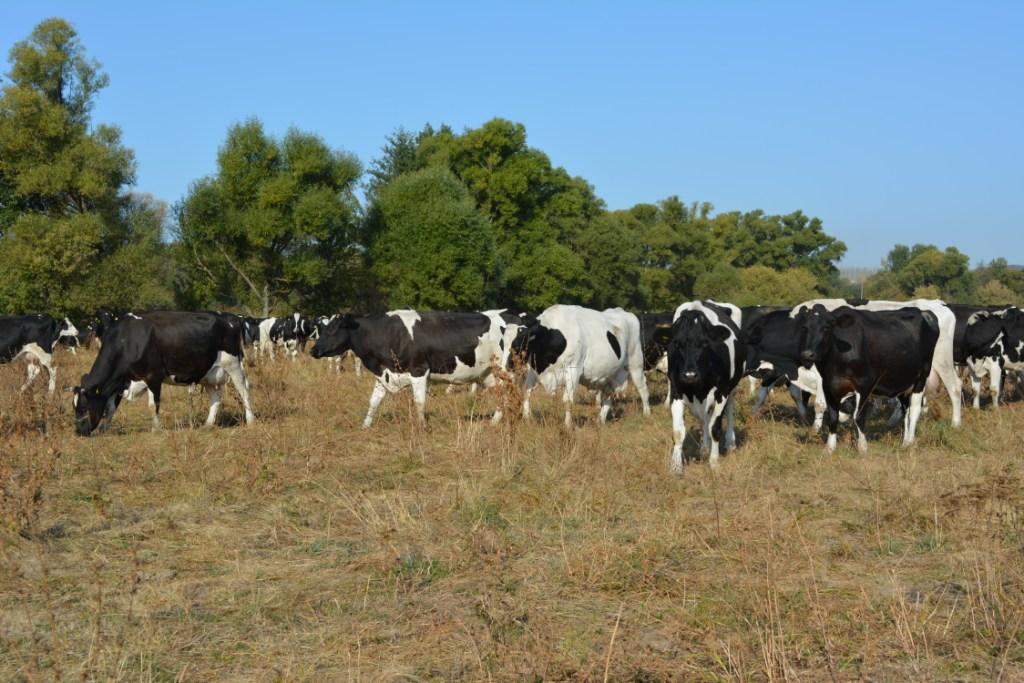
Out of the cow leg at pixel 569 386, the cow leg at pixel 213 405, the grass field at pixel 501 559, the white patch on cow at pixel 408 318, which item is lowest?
the grass field at pixel 501 559

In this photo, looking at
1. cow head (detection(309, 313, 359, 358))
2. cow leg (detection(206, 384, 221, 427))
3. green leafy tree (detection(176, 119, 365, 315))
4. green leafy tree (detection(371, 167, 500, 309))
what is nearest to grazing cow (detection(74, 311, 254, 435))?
cow leg (detection(206, 384, 221, 427))

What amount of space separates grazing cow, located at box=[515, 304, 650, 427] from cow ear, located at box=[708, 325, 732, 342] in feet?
12.0

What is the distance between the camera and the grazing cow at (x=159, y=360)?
15.7 metres

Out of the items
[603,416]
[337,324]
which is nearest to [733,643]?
[603,416]

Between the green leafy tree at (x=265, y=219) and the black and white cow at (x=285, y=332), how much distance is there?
49.3 ft

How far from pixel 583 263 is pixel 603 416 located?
188ft

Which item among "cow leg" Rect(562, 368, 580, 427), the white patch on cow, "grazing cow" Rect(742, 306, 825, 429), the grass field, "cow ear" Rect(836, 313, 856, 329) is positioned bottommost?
the grass field

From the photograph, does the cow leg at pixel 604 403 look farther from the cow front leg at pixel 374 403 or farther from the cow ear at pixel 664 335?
the cow front leg at pixel 374 403

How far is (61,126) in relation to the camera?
42.6 metres

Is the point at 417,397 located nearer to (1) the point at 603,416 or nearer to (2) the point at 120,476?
(1) the point at 603,416

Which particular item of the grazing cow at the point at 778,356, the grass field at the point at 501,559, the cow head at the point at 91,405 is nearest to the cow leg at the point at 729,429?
the grass field at the point at 501,559

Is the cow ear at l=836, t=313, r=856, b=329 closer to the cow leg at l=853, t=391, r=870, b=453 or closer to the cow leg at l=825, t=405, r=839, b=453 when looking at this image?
the cow leg at l=853, t=391, r=870, b=453

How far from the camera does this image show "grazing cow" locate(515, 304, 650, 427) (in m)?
16.5

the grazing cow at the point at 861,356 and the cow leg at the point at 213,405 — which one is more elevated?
the grazing cow at the point at 861,356
